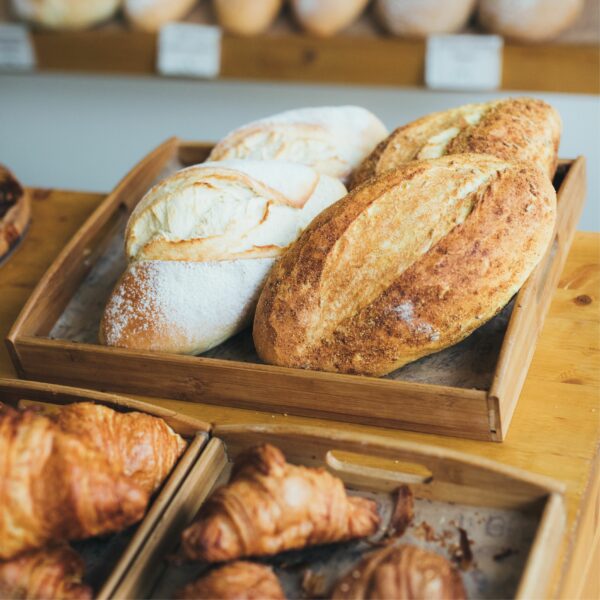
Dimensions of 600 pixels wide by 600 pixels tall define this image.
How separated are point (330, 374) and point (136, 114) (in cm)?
197

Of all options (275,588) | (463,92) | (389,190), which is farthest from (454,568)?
(463,92)

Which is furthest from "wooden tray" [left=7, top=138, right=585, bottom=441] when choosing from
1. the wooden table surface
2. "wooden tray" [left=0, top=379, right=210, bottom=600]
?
"wooden tray" [left=0, top=379, right=210, bottom=600]

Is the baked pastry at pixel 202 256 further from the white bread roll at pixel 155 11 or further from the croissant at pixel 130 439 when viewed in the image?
the white bread roll at pixel 155 11

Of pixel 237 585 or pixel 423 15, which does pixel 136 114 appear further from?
pixel 237 585

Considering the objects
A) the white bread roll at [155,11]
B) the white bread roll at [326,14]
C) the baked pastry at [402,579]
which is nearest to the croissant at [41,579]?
the baked pastry at [402,579]

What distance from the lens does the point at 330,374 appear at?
1053 millimetres

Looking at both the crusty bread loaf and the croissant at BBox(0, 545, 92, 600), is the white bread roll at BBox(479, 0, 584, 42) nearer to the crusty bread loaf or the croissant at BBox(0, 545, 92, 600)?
the crusty bread loaf

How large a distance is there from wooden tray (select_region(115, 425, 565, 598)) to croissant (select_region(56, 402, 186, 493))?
4cm

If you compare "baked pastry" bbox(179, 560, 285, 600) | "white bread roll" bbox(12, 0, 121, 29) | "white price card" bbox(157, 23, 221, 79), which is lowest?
"baked pastry" bbox(179, 560, 285, 600)

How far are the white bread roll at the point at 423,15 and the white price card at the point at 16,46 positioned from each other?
1079 mm

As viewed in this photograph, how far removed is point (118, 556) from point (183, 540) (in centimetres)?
14

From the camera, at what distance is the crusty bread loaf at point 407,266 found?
107cm

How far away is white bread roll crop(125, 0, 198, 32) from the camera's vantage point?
220cm

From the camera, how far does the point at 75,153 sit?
299 centimetres
